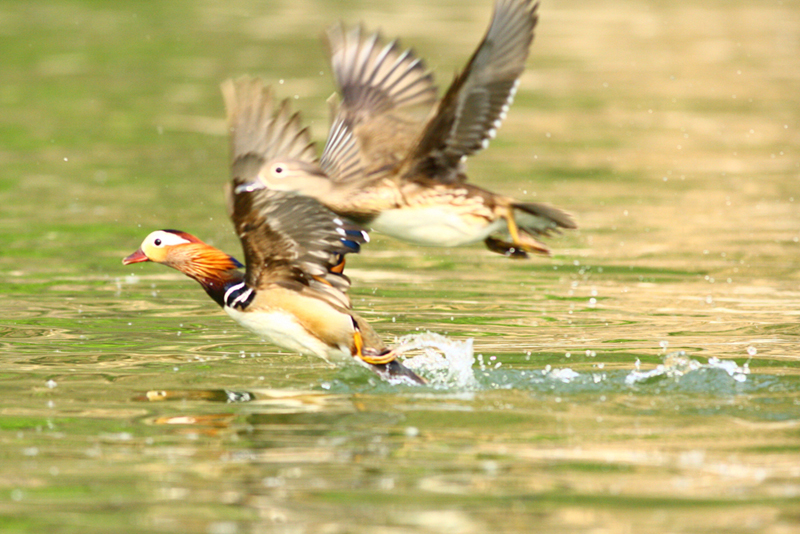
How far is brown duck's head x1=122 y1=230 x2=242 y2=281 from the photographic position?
7.54 m

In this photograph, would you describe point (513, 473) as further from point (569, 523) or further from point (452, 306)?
point (452, 306)

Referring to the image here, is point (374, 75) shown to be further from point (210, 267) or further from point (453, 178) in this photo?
point (210, 267)

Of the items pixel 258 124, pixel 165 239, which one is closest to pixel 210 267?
pixel 165 239

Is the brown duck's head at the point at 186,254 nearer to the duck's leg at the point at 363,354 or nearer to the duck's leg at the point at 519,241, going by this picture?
the duck's leg at the point at 363,354

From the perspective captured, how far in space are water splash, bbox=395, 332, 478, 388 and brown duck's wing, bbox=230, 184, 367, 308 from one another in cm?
Answer: 64

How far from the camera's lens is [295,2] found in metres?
33.7

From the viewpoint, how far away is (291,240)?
23.3 feet

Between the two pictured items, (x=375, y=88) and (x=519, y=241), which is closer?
(x=519, y=241)

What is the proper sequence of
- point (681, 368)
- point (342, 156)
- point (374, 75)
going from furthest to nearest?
point (374, 75) → point (342, 156) → point (681, 368)

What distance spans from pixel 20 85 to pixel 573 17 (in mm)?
15881

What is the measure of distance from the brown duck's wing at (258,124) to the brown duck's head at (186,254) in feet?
2.85

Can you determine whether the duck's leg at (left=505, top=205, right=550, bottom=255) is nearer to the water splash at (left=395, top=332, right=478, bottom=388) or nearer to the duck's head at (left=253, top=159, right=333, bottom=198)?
the water splash at (left=395, top=332, right=478, bottom=388)

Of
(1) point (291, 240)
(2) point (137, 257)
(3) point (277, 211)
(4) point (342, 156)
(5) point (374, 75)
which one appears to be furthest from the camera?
(5) point (374, 75)

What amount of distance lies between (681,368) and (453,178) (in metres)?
1.75
